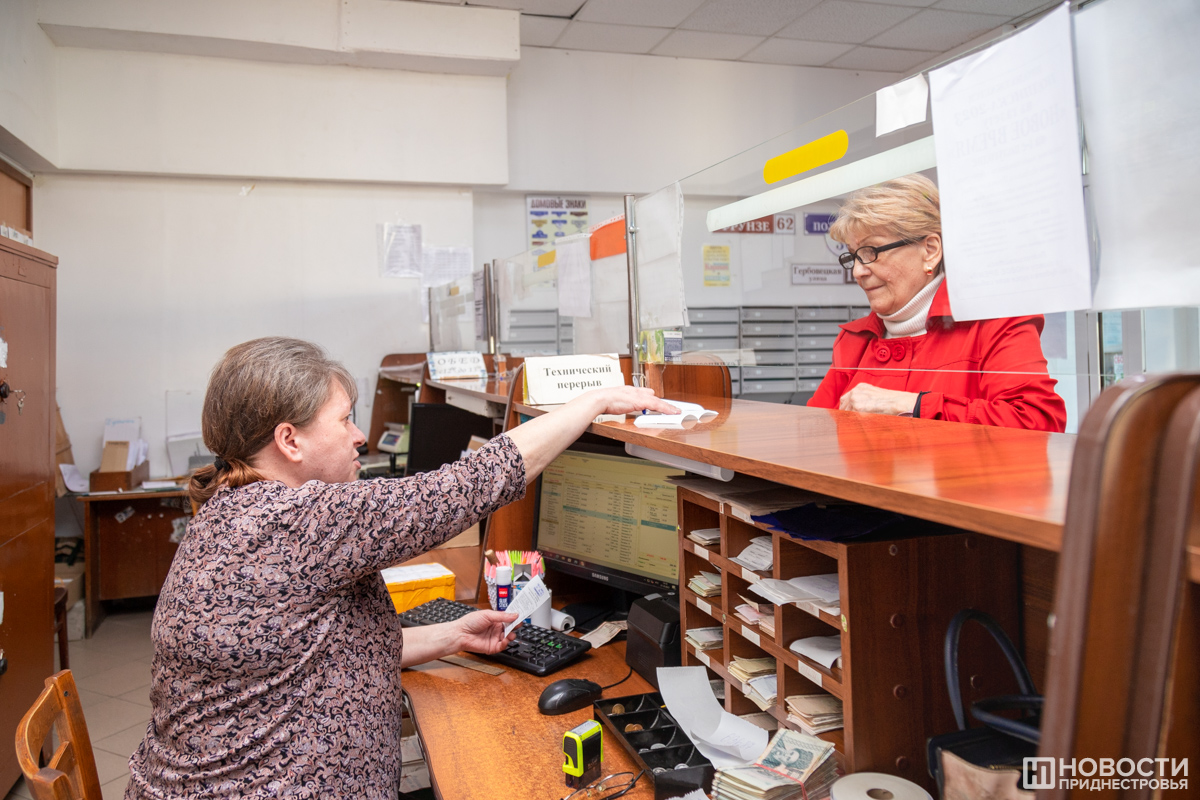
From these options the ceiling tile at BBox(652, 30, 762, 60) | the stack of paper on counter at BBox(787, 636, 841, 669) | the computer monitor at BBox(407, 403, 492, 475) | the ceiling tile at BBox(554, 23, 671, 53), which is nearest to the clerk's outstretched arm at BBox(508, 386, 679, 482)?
the stack of paper on counter at BBox(787, 636, 841, 669)

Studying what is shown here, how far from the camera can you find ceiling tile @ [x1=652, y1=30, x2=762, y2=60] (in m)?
4.91

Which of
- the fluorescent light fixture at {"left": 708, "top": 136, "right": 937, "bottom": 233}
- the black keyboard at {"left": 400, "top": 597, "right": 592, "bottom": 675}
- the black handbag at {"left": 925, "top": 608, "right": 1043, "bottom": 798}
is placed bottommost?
the black keyboard at {"left": 400, "top": 597, "right": 592, "bottom": 675}

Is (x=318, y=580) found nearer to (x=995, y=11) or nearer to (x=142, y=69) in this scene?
(x=142, y=69)

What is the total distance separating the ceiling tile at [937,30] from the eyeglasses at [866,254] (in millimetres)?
4350

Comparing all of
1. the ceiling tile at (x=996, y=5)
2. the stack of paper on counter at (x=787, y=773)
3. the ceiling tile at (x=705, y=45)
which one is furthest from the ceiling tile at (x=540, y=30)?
the stack of paper on counter at (x=787, y=773)

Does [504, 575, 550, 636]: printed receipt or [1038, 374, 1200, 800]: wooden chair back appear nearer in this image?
[1038, 374, 1200, 800]: wooden chair back

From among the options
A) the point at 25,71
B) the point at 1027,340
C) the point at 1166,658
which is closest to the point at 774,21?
the point at 25,71

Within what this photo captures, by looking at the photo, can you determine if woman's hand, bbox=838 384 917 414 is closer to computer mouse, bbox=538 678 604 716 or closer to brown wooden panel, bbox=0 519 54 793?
computer mouse, bbox=538 678 604 716

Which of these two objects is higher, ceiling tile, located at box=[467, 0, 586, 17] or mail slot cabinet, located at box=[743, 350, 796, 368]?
ceiling tile, located at box=[467, 0, 586, 17]

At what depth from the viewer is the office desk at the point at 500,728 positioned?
1118mm

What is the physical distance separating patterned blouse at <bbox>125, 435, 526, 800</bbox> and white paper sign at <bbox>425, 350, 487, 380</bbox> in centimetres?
214

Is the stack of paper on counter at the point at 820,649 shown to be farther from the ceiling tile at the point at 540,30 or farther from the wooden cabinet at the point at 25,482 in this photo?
the ceiling tile at the point at 540,30

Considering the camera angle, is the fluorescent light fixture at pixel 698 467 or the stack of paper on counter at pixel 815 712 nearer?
the stack of paper on counter at pixel 815 712

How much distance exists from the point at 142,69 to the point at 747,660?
468 centimetres
